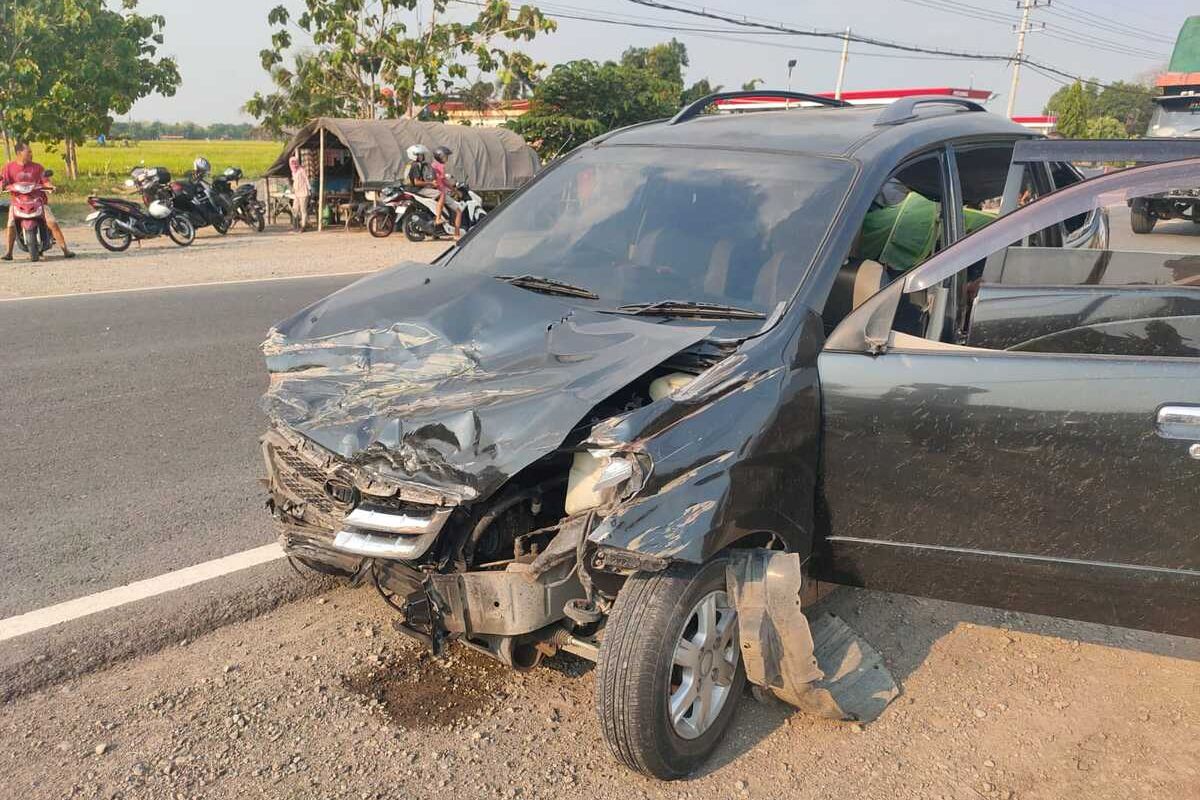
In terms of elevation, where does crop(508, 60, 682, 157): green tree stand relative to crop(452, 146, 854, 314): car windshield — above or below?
above

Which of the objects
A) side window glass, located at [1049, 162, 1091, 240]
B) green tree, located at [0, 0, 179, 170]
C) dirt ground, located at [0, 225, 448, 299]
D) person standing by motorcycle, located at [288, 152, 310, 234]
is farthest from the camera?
green tree, located at [0, 0, 179, 170]

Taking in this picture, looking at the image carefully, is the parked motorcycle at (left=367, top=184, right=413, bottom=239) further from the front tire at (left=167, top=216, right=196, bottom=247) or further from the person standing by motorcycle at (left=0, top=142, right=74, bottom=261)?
the person standing by motorcycle at (left=0, top=142, right=74, bottom=261)

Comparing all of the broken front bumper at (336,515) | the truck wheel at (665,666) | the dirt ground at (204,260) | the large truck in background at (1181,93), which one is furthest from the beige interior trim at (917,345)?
the large truck in background at (1181,93)

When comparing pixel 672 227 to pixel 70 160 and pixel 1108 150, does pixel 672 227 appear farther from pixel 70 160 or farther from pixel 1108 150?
pixel 70 160

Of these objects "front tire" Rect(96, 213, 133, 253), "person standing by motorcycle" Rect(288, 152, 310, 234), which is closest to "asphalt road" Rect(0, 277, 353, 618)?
"front tire" Rect(96, 213, 133, 253)

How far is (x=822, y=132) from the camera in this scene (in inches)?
147

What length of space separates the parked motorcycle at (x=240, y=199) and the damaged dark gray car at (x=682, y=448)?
1658cm

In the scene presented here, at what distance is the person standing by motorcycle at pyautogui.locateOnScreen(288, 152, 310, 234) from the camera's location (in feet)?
66.2

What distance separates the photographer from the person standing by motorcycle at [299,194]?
2017 centimetres

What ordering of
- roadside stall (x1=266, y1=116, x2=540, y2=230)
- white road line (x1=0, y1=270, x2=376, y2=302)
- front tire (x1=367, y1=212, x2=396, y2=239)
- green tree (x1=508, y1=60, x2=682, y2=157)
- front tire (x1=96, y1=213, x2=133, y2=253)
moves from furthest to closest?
1. green tree (x1=508, y1=60, x2=682, y2=157)
2. roadside stall (x1=266, y1=116, x2=540, y2=230)
3. front tire (x1=367, y1=212, x2=396, y2=239)
4. front tire (x1=96, y1=213, x2=133, y2=253)
5. white road line (x1=0, y1=270, x2=376, y2=302)

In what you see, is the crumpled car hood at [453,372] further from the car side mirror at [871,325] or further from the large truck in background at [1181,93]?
the large truck in background at [1181,93]

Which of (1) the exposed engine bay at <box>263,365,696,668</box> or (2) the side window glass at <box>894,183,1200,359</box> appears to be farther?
(2) the side window glass at <box>894,183,1200,359</box>

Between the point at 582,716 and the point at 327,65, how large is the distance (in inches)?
1111

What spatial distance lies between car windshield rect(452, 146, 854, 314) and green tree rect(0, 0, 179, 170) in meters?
25.6
